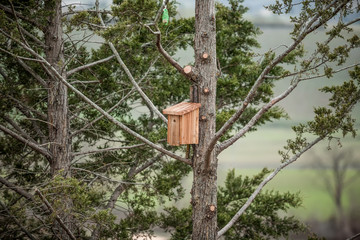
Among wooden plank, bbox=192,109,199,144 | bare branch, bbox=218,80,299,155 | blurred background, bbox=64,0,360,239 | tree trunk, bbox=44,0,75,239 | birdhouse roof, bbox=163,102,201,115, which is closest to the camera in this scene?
bare branch, bbox=218,80,299,155

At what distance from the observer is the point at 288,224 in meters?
9.13

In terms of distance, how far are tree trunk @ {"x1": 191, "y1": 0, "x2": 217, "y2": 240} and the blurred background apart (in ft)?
26.1

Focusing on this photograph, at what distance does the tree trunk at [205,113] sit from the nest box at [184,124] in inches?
4.4

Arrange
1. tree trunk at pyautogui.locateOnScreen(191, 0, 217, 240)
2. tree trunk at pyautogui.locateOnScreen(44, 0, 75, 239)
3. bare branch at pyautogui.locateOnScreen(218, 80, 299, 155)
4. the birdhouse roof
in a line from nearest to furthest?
bare branch at pyautogui.locateOnScreen(218, 80, 299, 155) → the birdhouse roof → tree trunk at pyautogui.locateOnScreen(191, 0, 217, 240) → tree trunk at pyautogui.locateOnScreen(44, 0, 75, 239)

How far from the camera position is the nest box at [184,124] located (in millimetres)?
4363

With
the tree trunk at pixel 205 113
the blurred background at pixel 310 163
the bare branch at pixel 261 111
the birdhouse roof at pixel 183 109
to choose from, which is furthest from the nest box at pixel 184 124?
the blurred background at pixel 310 163

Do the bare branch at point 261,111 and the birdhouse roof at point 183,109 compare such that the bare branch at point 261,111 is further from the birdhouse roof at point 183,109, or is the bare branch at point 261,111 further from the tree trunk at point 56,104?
the tree trunk at point 56,104

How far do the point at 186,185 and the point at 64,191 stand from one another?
9893mm

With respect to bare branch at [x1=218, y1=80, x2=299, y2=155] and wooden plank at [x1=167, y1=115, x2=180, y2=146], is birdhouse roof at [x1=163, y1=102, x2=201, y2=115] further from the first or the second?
bare branch at [x1=218, y1=80, x2=299, y2=155]

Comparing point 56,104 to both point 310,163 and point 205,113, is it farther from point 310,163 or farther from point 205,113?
point 310,163

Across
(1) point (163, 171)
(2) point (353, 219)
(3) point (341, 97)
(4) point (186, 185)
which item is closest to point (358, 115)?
(2) point (353, 219)

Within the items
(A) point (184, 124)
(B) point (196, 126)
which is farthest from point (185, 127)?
(B) point (196, 126)

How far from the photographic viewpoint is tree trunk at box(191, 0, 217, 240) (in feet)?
15.0

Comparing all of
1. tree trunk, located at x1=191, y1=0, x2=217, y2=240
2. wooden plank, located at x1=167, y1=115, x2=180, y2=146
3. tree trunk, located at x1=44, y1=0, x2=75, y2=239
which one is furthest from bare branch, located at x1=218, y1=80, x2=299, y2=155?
tree trunk, located at x1=44, y1=0, x2=75, y2=239
